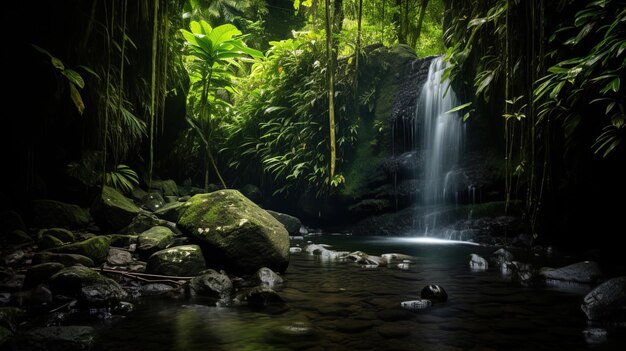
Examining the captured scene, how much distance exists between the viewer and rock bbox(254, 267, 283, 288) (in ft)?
13.2

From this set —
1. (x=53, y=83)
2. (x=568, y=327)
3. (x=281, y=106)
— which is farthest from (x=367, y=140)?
(x=568, y=327)

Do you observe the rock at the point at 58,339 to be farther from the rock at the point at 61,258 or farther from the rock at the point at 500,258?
the rock at the point at 500,258

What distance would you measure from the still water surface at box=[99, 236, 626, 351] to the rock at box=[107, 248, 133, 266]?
110 cm

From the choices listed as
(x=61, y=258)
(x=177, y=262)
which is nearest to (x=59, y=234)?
(x=61, y=258)

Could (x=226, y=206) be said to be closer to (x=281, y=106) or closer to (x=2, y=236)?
(x=2, y=236)

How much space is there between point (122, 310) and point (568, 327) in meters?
3.04

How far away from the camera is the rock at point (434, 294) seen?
3398 millimetres

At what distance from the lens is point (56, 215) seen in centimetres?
505

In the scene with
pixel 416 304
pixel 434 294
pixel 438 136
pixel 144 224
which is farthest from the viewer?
pixel 438 136

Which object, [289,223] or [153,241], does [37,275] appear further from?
[289,223]

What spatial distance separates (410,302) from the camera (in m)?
3.26

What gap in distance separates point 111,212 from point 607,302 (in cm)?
536

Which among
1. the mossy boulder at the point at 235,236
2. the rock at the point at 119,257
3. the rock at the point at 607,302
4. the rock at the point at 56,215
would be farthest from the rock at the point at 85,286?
the rock at the point at 607,302

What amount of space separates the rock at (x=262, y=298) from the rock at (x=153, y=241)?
161 cm
